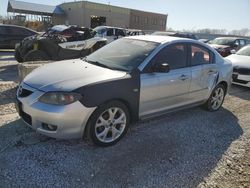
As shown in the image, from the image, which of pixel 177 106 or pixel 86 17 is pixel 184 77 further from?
pixel 86 17

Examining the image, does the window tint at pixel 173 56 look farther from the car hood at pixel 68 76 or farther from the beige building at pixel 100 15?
the beige building at pixel 100 15

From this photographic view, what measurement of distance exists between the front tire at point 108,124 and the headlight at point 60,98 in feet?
1.20

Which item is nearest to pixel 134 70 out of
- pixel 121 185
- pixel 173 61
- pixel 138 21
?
pixel 173 61

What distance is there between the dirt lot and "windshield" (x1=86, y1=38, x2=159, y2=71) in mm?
1145

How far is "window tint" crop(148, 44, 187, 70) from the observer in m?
4.21

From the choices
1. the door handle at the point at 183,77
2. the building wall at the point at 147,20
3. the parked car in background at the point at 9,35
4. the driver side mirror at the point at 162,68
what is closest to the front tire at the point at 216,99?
the door handle at the point at 183,77

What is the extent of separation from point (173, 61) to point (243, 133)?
1.84 m

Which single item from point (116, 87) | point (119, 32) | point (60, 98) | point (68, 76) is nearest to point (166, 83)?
point (116, 87)

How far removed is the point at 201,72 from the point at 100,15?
134ft

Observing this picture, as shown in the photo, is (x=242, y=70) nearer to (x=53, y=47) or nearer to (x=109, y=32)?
(x=53, y=47)

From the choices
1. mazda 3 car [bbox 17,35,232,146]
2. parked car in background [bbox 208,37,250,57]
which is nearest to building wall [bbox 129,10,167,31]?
parked car in background [bbox 208,37,250,57]

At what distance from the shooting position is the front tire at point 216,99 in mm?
5477

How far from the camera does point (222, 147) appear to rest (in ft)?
13.2

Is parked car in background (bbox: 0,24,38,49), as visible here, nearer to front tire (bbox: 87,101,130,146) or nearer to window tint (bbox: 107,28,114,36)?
window tint (bbox: 107,28,114,36)
